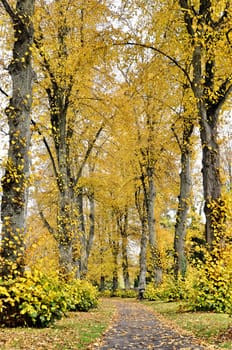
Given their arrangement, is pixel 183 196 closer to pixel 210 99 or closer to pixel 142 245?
pixel 210 99

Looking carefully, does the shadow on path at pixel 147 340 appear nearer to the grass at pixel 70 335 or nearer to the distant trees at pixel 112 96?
the grass at pixel 70 335

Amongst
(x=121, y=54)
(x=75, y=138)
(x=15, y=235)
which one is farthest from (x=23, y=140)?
(x=75, y=138)

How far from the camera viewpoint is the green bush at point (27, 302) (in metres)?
6.46

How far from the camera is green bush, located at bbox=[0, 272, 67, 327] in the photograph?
6.46 m

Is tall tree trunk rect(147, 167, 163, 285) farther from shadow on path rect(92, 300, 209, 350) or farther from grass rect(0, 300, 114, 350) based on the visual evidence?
grass rect(0, 300, 114, 350)

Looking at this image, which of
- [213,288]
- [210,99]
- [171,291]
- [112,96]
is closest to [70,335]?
[213,288]

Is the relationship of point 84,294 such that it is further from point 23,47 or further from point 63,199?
point 23,47

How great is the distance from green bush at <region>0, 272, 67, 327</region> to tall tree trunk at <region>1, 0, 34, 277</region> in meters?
0.27

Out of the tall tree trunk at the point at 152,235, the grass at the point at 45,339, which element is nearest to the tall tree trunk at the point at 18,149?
the grass at the point at 45,339

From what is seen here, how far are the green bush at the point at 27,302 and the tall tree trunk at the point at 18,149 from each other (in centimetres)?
27

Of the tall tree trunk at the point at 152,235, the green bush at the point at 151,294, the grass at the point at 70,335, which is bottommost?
the green bush at the point at 151,294

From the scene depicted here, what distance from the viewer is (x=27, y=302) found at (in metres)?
6.61

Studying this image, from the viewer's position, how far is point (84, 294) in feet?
43.1

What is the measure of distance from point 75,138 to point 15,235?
1105 centimetres
